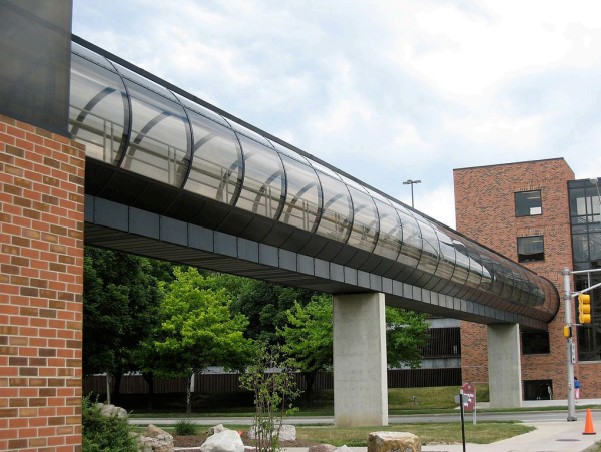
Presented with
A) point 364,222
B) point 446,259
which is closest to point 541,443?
point 364,222

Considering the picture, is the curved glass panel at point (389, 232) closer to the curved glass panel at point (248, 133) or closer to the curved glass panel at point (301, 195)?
the curved glass panel at point (301, 195)

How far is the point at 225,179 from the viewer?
20.3 m

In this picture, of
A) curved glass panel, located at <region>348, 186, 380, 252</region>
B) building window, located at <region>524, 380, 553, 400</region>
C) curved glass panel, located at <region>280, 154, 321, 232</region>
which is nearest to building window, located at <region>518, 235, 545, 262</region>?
building window, located at <region>524, 380, 553, 400</region>

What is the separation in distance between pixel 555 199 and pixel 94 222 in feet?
156

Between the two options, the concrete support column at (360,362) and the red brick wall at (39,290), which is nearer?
the red brick wall at (39,290)

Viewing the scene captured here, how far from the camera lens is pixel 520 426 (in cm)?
3028

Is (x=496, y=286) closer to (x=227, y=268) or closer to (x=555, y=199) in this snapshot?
(x=555, y=199)

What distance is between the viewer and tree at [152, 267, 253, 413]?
5134cm

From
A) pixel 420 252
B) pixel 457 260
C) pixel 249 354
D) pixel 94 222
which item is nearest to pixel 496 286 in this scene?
pixel 457 260

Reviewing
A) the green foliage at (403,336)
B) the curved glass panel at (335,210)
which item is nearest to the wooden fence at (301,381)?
the green foliage at (403,336)

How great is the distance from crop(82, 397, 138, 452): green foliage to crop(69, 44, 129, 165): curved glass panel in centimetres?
480

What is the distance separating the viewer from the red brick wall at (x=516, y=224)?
58.4m

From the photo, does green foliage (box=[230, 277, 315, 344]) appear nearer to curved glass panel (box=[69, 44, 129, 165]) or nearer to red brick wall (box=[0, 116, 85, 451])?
curved glass panel (box=[69, 44, 129, 165])

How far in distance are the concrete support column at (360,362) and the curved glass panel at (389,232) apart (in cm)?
184
